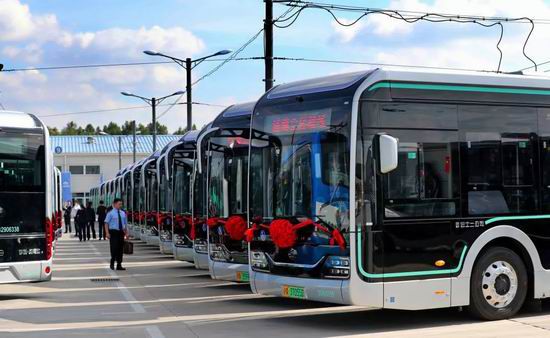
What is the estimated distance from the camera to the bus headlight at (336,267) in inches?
396

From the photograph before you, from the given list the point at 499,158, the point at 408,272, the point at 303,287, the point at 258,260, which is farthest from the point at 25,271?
the point at 499,158

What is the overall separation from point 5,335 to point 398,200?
17.5 feet

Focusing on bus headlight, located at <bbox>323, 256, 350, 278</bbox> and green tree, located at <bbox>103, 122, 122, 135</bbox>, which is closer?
bus headlight, located at <bbox>323, 256, 350, 278</bbox>

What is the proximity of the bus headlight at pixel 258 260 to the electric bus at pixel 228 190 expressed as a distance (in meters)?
2.14

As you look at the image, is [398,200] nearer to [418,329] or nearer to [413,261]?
[413,261]

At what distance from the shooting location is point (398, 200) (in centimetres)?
1030

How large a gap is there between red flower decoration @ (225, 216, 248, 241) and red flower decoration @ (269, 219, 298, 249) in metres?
3.32

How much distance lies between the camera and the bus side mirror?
32.2ft

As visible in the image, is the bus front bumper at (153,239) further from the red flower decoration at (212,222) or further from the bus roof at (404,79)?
the bus roof at (404,79)

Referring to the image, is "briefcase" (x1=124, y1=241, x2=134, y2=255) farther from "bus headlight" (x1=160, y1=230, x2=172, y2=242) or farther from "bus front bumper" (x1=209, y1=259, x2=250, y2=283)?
"bus front bumper" (x1=209, y1=259, x2=250, y2=283)

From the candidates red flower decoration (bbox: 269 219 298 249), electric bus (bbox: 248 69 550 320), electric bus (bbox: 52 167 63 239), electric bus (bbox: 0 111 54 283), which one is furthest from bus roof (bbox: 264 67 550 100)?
electric bus (bbox: 52 167 63 239)

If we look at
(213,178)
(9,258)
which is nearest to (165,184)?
(213,178)

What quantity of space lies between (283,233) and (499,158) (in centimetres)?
309

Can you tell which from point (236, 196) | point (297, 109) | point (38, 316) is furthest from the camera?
point (236, 196)
